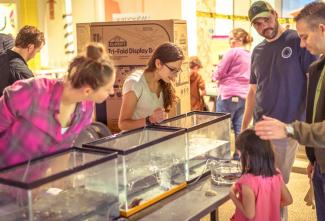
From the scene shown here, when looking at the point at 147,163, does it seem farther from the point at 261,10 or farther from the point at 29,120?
the point at 261,10

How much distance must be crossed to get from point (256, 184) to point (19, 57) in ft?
7.38

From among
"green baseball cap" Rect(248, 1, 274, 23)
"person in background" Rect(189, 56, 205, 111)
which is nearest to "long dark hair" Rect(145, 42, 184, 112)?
"green baseball cap" Rect(248, 1, 274, 23)

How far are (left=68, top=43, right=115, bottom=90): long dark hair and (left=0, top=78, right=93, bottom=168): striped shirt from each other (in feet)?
0.34

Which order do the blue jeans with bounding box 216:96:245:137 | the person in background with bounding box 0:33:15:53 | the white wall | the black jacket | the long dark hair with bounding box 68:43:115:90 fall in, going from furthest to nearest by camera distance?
1. the white wall
2. the blue jeans with bounding box 216:96:245:137
3. the person in background with bounding box 0:33:15:53
4. the black jacket
5. the long dark hair with bounding box 68:43:115:90

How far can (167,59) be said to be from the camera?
2574 millimetres

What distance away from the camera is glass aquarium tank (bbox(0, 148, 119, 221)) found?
1542 millimetres

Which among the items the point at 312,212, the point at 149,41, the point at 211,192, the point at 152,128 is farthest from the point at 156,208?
the point at 312,212

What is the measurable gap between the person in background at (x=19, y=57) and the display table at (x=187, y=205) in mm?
1850

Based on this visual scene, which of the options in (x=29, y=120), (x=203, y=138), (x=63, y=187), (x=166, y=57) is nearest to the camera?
(x=63, y=187)

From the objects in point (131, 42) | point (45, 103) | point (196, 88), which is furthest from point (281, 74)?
point (196, 88)

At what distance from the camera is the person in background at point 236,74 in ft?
15.8

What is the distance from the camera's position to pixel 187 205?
1.94 m

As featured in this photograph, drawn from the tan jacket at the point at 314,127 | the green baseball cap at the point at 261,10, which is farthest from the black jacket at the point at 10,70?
the tan jacket at the point at 314,127

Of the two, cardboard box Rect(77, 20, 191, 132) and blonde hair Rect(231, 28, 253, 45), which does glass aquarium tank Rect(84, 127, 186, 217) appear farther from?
blonde hair Rect(231, 28, 253, 45)
